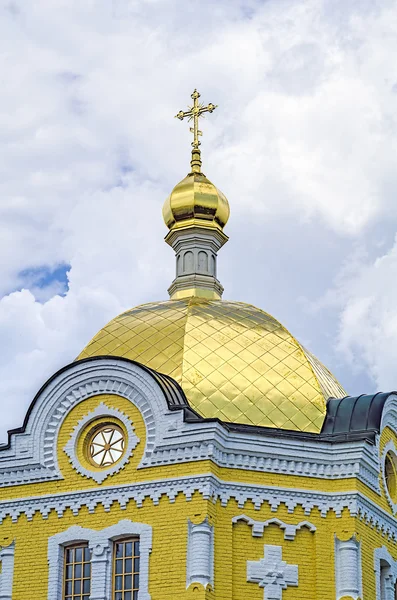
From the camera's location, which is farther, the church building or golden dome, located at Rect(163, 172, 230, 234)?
golden dome, located at Rect(163, 172, 230, 234)

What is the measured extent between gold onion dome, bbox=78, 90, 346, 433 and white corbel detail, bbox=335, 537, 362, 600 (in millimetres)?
2152

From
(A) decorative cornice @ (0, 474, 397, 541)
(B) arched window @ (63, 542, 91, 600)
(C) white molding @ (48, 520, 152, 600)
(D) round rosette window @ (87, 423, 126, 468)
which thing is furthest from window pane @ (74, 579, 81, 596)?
(D) round rosette window @ (87, 423, 126, 468)

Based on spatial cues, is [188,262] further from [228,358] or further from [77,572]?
[77,572]

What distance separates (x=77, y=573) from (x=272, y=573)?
120 inches

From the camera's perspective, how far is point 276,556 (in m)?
18.0

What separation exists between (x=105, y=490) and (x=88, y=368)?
6.72 feet

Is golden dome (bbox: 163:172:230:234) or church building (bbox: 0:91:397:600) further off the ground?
golden dome (bbox: 163:172:230:234)

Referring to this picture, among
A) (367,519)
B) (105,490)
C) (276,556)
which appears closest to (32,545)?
(105,490)

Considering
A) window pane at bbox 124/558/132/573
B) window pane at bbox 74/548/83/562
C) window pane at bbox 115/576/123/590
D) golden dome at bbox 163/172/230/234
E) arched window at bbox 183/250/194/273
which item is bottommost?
window pane at bbox 115/576/123/590

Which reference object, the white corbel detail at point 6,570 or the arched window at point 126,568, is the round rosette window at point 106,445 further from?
the white corbel detail at point 6,570

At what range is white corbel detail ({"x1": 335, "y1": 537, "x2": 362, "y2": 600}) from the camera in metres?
17.9

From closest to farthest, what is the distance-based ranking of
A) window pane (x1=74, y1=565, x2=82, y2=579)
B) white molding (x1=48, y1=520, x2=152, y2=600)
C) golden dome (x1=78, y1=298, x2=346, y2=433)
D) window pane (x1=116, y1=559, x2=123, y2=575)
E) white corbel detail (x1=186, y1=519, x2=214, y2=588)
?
white corbel detail (x1=186, y1=519, x2=214, y2=588) < white molding (x1=48, y1=520, x2=152, y2=600) < window pane (x1=116, y1=559, x2=123, y2=575) < window pane (x1=74, y1=565, x2=82, y2=579) < golden dome (x1=78, y1=298, x2=346, y2=433)

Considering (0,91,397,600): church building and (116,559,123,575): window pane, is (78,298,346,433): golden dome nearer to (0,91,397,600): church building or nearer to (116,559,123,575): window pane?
(0,91,397,600): church building

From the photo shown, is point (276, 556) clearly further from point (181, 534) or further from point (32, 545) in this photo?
point (32, 545)
